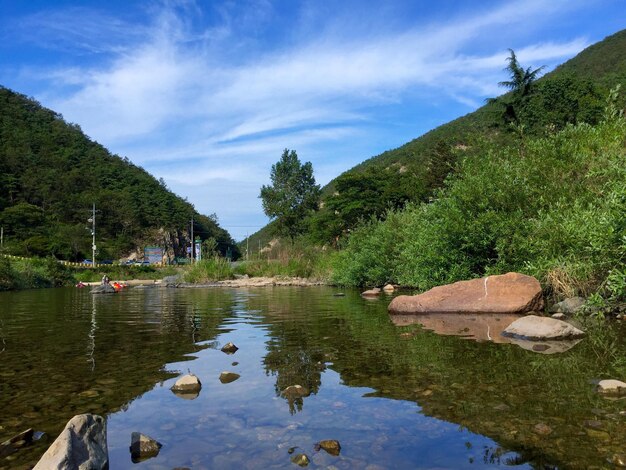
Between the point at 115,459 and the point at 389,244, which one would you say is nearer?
the point at 115,459

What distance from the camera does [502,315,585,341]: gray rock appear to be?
9.18 metres

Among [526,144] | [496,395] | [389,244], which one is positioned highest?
[526,144]

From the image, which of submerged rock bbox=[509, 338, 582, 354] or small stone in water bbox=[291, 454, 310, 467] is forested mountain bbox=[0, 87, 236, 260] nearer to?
submerged rock bbox=[509, 338, 582, 354]

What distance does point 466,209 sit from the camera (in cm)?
1708

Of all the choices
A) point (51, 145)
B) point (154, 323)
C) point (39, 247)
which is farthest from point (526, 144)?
point (51, 145)

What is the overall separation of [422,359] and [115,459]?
500cm

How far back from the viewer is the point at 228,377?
6766 millimetres

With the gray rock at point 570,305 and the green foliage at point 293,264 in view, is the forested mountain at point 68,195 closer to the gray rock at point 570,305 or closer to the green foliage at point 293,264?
the green foliage at point 293,264

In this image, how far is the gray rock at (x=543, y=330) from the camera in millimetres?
9180

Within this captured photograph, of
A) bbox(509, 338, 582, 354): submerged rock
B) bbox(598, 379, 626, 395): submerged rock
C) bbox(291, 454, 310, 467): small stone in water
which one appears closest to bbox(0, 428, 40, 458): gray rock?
bbox(291, 454, 310, 467): small stone in water

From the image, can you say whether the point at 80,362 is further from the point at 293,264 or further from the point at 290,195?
the point at 290,195

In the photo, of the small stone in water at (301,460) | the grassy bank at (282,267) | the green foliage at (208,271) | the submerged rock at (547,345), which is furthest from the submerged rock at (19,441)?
the green foliage at (208,271)

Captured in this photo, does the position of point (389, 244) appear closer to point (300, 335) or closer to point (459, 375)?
point (300, 335)

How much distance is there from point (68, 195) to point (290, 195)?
52.3m
